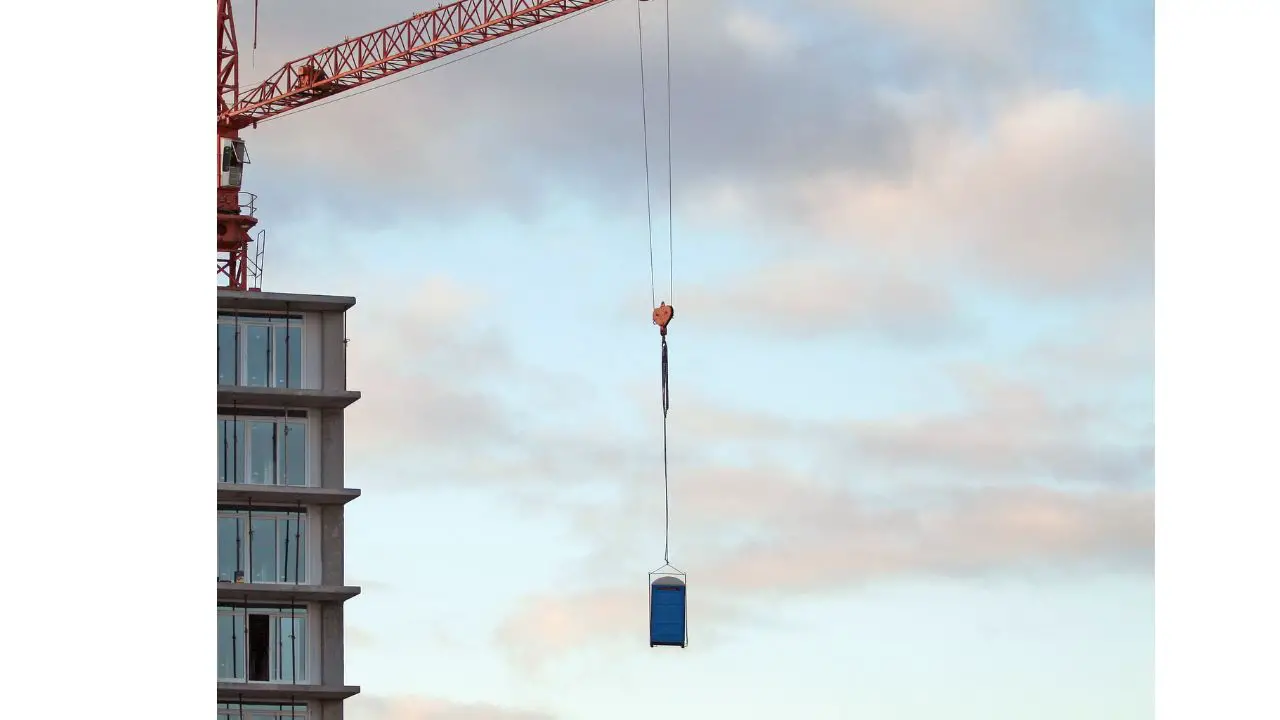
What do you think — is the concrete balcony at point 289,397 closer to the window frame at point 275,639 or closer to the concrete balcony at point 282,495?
the concrete balcony at point 282,495

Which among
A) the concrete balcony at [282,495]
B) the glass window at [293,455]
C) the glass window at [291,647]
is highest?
the glass window at [293,455]

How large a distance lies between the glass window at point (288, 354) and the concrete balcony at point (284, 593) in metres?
5.09

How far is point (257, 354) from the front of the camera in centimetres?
4850

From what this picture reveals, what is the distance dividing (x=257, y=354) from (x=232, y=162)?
16.6 metres

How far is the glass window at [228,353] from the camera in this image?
47500 millimetres

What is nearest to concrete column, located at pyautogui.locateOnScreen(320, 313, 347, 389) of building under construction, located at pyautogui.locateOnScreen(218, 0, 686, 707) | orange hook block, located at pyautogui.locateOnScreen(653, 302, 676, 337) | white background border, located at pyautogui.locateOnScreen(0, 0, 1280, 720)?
building under construction, located at pyautogui.locateOnScreen(218, 0, 686, 707)

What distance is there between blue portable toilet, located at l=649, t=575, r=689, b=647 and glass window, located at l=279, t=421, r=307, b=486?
1120 inches

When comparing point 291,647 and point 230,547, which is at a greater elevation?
point 230,547

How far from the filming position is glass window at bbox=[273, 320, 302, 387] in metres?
48.5

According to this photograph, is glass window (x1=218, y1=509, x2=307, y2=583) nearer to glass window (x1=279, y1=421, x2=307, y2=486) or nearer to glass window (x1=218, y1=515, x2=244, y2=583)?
glass window (x1=218, y1=515, x2=244, y2=583)

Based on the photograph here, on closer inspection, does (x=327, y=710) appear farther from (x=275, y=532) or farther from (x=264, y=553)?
(x=275, y=532)

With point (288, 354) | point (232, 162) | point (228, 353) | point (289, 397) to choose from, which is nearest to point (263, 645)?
point (289, 397)
